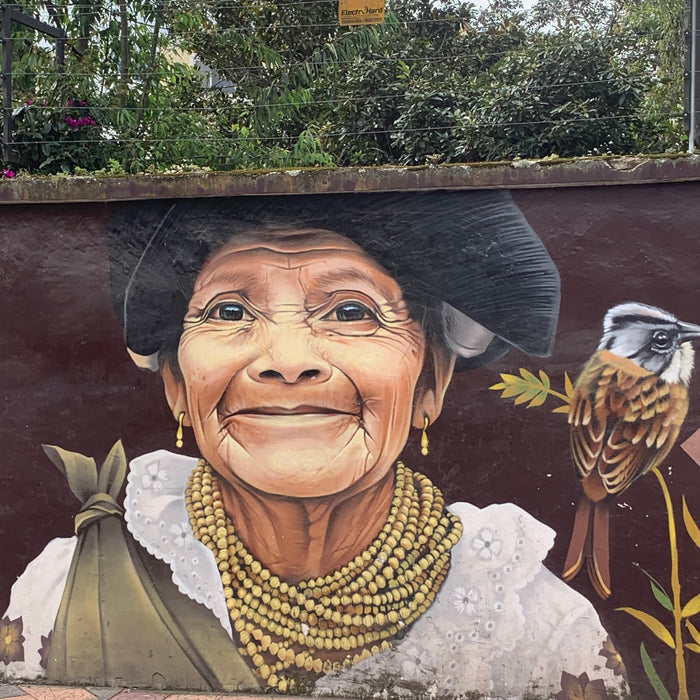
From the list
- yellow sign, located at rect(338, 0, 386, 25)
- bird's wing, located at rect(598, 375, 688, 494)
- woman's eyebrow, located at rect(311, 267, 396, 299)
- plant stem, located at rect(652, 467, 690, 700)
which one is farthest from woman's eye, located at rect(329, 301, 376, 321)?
yellow sign, located at rect(338, 0, 386, 25)

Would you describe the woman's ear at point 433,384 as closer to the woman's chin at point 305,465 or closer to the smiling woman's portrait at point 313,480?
the smiling woman's portrait at point 313,480

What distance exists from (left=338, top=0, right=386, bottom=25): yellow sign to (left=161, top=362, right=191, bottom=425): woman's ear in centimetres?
280

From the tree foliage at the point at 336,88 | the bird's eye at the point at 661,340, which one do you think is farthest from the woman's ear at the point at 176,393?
the tree foliage at the point at 336,88

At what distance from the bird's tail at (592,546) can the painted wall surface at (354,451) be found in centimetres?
1

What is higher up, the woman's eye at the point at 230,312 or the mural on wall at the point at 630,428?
the woman's eye at the point at 230,312

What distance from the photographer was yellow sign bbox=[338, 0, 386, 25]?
5641 millimetres

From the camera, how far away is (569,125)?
24.6 ft

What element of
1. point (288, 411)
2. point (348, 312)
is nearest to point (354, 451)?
point (288, 411)

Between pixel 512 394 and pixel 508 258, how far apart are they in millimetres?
625

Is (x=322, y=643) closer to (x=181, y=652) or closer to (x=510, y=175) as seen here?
(x=181, y=652)

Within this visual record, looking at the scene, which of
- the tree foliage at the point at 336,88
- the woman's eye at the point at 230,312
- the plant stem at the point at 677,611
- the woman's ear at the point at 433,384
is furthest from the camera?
the tree foliage at the point at 336,88

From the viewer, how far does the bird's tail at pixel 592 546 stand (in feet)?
12.3

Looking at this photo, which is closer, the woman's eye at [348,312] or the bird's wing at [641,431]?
the bird's wing at [641,431]

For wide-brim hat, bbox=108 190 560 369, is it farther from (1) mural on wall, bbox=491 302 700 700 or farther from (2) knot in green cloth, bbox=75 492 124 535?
(2) knot in green cloth, bbox=75 492 124 535
